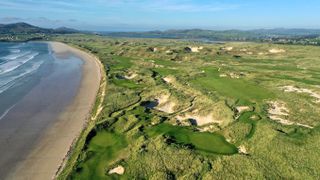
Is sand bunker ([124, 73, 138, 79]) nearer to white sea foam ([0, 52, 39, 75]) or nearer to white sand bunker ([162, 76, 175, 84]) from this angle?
white sand bunker ([162, 76, 175, 84])

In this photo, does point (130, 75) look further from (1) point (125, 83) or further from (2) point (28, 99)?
(2) point (28, 99)

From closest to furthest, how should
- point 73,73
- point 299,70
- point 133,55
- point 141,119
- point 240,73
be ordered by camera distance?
point 141,119
point 240,73
point 299,70
point 73,73
point 133,55

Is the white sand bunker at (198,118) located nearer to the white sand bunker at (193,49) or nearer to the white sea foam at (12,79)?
the white sea foam at (12,79)

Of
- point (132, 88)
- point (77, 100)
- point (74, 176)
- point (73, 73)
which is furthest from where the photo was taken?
point (73, 73)

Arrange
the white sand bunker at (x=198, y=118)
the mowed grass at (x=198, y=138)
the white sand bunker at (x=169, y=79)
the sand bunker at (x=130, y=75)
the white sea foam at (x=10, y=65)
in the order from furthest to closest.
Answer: the white sea foam at (x=10, y=65) < the sand bunker at (x=130, y=75) < the white sand bunker at (x=169, y=79) < the white sand bunker at (x=198, y=118) < the mowed grass at (x=198, y=138)

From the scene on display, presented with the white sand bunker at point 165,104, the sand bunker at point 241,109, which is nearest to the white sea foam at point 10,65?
the white sand bunker at point 165,104

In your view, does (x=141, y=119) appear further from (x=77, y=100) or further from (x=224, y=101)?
(x=77, y=100)

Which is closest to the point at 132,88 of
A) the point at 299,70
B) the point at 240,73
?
the point at 240,73
